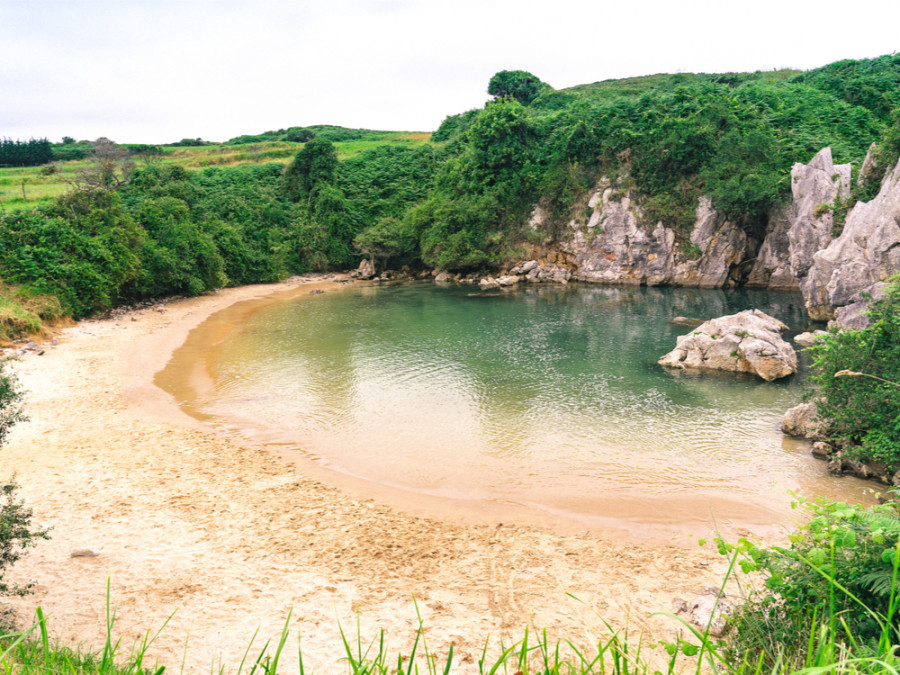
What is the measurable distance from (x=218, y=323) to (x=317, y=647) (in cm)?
2812

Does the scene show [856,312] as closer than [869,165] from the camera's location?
Yes

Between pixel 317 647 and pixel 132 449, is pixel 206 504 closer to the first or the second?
pixel 132 449

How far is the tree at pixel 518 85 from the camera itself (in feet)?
233

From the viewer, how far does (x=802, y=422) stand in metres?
15.6

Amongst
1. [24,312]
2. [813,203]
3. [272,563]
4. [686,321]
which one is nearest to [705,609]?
[272,563]

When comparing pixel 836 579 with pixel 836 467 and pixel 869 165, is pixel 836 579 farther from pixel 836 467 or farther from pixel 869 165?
pixel 869 165

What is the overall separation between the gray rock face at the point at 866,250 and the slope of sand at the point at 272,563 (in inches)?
746

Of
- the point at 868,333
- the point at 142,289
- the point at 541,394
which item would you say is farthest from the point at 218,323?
the point at 868,333

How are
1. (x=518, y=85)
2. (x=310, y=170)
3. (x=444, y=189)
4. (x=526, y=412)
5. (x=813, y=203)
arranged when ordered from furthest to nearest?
1. (x=518, y=85)
2. (x=310, y=170)
3. (x=444, y=189)
4. (x=813, y=203)
5. (x=526, y=412)

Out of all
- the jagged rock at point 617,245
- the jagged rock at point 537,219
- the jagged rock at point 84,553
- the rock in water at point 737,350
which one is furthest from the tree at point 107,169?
the rock in water at point 737,350

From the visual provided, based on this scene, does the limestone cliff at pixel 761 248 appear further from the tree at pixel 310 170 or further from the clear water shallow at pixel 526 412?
the tree at pixel 310 170

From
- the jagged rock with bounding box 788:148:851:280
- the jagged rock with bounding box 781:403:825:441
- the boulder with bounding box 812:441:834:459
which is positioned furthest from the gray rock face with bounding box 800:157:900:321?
the boulder with bounding box 812:441:834:459

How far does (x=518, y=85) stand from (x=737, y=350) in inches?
2304

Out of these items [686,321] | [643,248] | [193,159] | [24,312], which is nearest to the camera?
[24,312]
